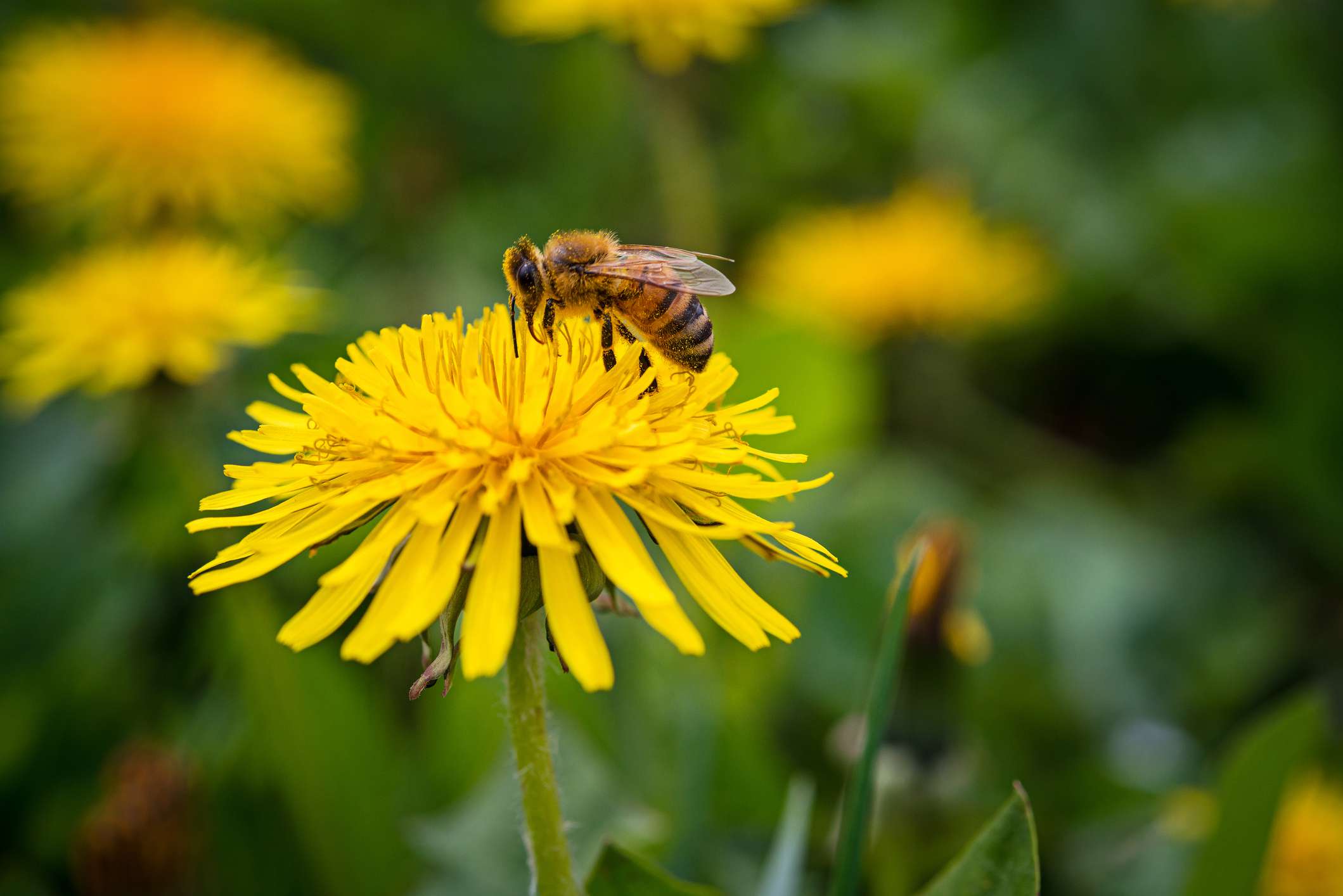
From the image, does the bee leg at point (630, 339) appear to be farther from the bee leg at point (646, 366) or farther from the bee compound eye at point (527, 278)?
the bee compound eye at point (527, 278)

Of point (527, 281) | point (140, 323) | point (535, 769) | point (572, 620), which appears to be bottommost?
point (535, 769)

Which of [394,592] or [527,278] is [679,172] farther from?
[394,592]

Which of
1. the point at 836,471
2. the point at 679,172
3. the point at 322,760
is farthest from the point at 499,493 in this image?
the point at 679,172

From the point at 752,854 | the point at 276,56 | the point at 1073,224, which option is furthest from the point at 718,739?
the point at 276,56

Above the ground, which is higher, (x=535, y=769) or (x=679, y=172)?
(x=679, y=172)

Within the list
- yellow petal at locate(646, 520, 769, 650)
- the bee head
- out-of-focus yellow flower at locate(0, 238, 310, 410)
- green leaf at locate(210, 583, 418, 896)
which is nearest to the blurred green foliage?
green leaf at locate(210, 583, 418, 896)
